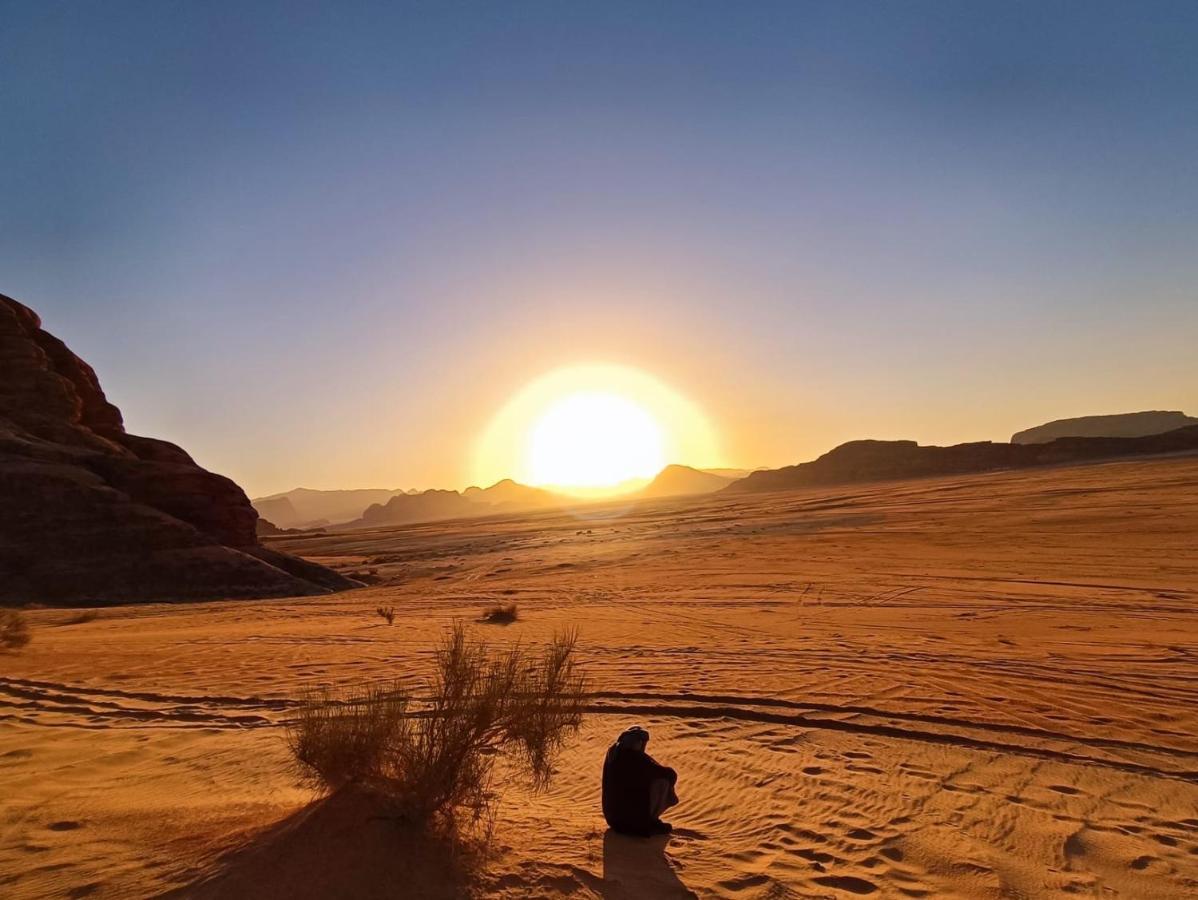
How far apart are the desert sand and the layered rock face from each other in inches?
325

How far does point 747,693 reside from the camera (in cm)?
805

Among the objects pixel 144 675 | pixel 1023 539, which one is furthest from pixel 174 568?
pixel 1023 539

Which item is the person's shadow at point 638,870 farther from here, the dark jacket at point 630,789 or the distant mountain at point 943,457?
the distant mountain at point 943,457

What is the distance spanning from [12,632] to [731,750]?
13.9 m

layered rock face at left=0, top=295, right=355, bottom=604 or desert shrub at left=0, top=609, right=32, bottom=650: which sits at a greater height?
layered rock face at left=0, top=295, right=355, bottom=604

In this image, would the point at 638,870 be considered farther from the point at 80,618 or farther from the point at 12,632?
the point at 80,618

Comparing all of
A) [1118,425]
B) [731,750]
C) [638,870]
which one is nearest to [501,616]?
[731,750]

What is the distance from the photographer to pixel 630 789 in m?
4.39

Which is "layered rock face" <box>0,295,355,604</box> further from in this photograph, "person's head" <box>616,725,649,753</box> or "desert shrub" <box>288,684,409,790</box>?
"person's head" <box>616,725,649,753</box>

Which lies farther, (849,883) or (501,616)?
(501,616)

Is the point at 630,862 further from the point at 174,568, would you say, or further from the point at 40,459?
the point at 40,459

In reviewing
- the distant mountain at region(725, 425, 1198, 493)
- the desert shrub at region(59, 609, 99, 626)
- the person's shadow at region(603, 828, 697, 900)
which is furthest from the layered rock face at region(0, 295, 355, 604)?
the distant mountain at region(725, 425, 1198, 493)

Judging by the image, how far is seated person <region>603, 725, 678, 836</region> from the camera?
437cm

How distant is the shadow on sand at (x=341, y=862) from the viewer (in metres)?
3.29
